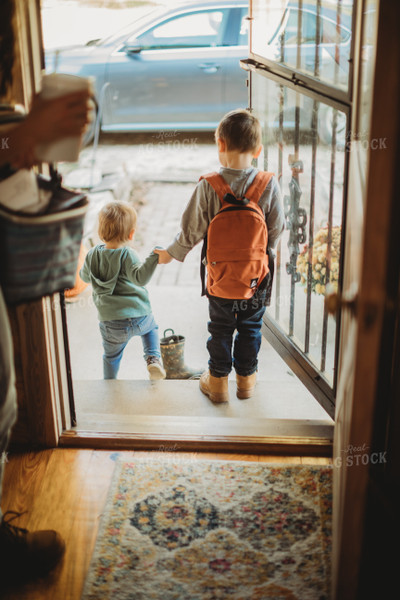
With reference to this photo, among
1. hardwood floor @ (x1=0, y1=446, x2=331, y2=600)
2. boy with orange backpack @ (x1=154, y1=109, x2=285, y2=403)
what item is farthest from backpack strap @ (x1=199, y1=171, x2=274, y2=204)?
hardwood floor @ (x1=0, y1=446, x2=331, y2=600)

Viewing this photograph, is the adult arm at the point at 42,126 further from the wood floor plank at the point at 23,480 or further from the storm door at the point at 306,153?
the wood floor plank at the point at 23,480

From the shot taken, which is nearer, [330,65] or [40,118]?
[40,118]

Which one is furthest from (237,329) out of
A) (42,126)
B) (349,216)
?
(42,126)

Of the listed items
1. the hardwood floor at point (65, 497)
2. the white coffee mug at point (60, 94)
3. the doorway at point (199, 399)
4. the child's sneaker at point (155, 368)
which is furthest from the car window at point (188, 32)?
the white coffee mug at point (60, 94)

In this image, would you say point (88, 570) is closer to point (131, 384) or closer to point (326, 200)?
point (131, 384)

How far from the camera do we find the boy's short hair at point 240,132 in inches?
92.0

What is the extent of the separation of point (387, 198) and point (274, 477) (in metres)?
1.31

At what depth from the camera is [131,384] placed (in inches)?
116

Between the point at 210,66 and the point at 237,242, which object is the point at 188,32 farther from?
the point at 237,242

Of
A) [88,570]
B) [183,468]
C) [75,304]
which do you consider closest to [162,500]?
[183,468]

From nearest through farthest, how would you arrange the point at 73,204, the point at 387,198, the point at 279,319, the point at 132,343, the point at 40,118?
the point at 387,198
the point at 40,118
the point at 73,204
the point at 279,319
the point at 132,343

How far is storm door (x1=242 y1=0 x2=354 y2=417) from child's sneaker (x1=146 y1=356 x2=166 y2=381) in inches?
22.7

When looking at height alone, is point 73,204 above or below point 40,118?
below

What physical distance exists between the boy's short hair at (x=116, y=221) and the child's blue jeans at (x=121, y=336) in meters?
0.43
